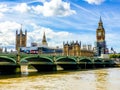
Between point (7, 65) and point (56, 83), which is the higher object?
point (7, 65)

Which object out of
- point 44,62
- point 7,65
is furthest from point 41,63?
point 7,65

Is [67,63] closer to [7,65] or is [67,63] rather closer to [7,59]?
[7,59]

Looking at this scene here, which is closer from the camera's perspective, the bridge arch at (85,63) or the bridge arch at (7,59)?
the bridge arch at (7,59)

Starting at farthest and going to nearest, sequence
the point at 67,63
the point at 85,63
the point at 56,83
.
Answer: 1. the point at 85,63
2. the point at 67,63
3. the point at 56,83

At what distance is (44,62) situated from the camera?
86562 millimetres

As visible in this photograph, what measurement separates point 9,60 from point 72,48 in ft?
408

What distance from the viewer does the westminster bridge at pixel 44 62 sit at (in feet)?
235

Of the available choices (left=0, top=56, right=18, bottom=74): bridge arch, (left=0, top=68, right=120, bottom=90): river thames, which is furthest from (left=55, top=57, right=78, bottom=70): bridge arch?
(left=0, top=68, right=120, bottom=90): river thames

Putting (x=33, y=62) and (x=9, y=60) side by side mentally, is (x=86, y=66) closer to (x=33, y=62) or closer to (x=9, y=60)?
(x=33, y=62)

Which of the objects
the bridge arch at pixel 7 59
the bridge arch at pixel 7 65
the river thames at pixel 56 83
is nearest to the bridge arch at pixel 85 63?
the bridge arch at pixel 7 65

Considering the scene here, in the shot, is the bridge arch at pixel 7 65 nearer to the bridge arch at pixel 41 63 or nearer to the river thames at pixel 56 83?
the bridge arch at pixel 41 63

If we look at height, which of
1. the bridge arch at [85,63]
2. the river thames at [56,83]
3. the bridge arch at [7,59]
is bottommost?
the river thames at [56,83]

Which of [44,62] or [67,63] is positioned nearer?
[44,62]

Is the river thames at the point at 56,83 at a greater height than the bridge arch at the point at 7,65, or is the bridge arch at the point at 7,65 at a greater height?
the bridge arch at the point at 7,65
